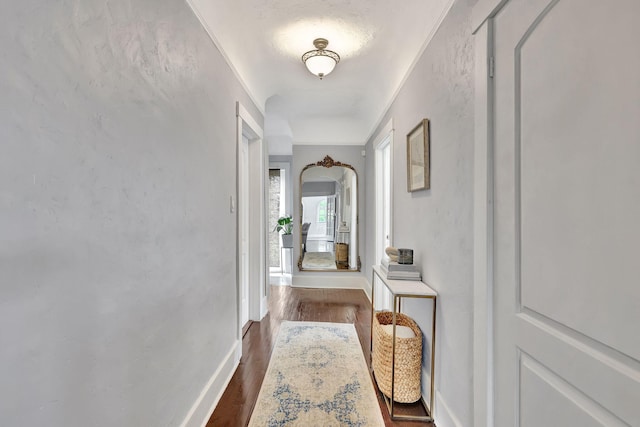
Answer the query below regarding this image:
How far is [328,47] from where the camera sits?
2459 mm

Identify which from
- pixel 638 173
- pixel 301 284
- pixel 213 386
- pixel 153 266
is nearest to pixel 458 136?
pixel 638 173

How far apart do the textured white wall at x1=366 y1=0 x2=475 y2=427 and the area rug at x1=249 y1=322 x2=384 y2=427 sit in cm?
53

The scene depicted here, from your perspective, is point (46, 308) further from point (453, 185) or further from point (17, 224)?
point (453, 185)

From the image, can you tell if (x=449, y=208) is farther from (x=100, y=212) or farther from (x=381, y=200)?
(x=381, y=200)

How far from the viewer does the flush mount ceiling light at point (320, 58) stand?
2.43 m

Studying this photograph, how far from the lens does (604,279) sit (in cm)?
75

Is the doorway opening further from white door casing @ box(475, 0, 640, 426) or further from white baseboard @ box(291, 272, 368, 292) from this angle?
white door casing @ box(475, 0, 640, 426)

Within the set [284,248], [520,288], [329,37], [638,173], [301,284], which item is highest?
[329,37]

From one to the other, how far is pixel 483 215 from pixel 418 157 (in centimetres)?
97

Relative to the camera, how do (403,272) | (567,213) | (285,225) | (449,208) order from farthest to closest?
(285,225) < (403,272) < (449,208) < (567,213)

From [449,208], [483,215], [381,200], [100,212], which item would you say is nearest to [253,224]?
[381,200]

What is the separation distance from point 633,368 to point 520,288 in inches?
15.7

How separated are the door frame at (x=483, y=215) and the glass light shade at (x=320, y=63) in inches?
52.8

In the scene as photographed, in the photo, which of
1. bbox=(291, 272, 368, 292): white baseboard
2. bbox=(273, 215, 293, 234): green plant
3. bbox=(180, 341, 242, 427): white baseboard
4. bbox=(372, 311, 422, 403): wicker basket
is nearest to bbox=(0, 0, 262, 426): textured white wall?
bbox=(180, 341, 242, 427): white baseboard
